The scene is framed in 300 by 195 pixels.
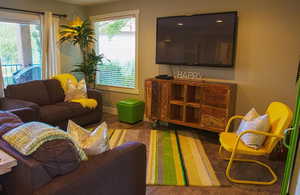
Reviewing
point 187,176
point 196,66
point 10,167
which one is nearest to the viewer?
point 10,167

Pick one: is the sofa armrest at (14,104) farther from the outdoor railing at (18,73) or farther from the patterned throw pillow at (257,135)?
the patterned throw pillow at (257,135)

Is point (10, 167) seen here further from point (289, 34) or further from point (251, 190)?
point (289, 34)

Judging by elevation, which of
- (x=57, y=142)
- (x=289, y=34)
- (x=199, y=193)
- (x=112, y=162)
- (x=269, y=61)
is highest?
(x=289, y=34)

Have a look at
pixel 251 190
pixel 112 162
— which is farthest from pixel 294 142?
pixel 112 162

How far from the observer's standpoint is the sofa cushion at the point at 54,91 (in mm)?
3982

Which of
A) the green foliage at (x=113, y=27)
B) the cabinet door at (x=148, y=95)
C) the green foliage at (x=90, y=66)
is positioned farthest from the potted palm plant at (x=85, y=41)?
the cabinet door at (x=148, y=95)

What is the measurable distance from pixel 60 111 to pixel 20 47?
5.61 ft

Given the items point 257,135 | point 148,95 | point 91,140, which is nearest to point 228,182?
point 257,135

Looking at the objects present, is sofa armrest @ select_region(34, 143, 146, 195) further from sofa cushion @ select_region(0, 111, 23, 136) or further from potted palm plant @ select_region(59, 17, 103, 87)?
potted palm plant @ select_region(59, 17, 103, 87)

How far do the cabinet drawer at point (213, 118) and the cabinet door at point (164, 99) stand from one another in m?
0.63

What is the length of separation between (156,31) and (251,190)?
2.88 metres

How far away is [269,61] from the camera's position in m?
3.17

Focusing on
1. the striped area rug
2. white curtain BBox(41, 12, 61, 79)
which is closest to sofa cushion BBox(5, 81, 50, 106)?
white curtain BBox(41, 12, 61, 79)

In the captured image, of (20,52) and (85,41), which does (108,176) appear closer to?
(85,41)
